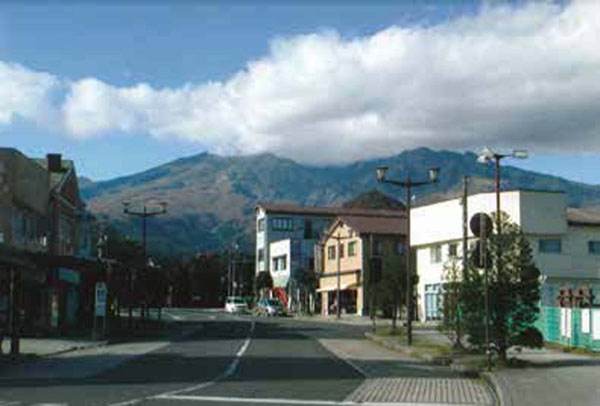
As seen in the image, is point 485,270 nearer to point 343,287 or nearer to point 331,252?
point 343,287

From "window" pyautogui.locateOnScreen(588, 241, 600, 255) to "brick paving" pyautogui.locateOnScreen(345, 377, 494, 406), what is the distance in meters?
42.8

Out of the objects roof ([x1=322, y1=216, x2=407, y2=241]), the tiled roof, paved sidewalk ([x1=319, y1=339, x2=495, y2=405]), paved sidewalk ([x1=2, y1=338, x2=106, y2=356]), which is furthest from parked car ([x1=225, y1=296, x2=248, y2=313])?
paved sidewalk ([x1=319, y1=339, x2=495, y2=405])

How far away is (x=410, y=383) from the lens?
19.9m

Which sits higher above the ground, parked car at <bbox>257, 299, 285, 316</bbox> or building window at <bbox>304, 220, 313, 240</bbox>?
building window at <bbox>304, 220, 313, 240</bbox>

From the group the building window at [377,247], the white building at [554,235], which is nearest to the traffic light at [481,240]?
the white building at [554,235]

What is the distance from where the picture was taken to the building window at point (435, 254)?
228 ft

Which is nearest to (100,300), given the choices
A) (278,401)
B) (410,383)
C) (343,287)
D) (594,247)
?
(410,383)

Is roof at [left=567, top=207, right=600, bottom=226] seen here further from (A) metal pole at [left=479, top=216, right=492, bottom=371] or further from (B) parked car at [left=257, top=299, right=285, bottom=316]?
(A) metal pole at [left=479, top=216, right=492, bottom=371]

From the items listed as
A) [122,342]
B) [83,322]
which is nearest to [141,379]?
[122,342]

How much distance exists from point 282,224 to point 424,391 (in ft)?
327

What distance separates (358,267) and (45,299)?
1578 inches

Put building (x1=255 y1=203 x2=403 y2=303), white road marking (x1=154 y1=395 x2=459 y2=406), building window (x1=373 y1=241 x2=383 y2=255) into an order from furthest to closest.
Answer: building (x1=255 y1=203 x2=403 y2=303), building window (x1=373 y1=241 x2=383 y2=255), white road marking (x1=154 y1=395 x2=459 y2=406)

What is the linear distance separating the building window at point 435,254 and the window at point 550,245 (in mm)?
10079

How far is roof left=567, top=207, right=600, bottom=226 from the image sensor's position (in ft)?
202
